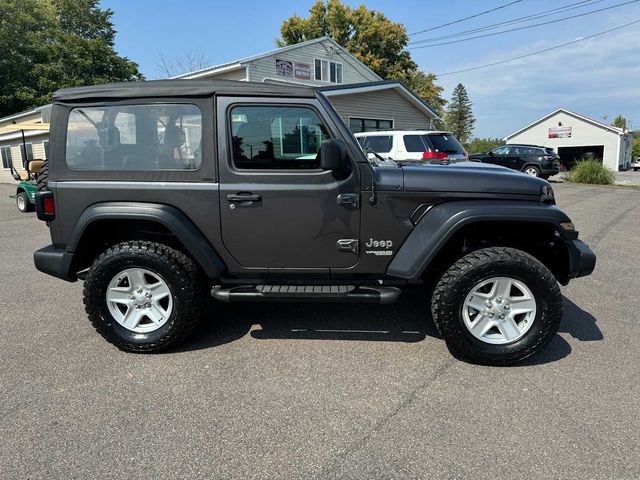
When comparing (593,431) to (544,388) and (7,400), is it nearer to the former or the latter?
(544,388)

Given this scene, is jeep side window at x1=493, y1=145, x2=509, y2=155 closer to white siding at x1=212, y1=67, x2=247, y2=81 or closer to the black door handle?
white siding at x1=212, y1=67, x2=247, y2=81

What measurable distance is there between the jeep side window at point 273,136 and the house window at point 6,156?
2675 centimetres

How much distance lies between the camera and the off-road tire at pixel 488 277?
322cm

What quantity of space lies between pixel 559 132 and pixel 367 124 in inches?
1293

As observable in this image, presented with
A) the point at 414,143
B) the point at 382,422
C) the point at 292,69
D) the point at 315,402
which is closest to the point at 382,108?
the point at 292,69

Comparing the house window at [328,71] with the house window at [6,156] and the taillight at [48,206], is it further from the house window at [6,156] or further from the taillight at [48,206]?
the taillight at [48,206]

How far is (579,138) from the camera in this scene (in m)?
43.0

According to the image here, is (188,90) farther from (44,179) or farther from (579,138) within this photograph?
(579,138)

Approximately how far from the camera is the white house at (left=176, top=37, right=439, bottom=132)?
55.7 feet

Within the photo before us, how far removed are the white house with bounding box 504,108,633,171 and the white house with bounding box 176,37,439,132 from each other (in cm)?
2675

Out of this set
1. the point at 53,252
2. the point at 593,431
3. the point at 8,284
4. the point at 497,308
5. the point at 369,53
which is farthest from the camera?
the point at 369,53

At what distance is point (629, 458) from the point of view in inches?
89.8

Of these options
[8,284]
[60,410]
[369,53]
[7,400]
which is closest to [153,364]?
[60,410]

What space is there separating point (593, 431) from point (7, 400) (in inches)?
141
